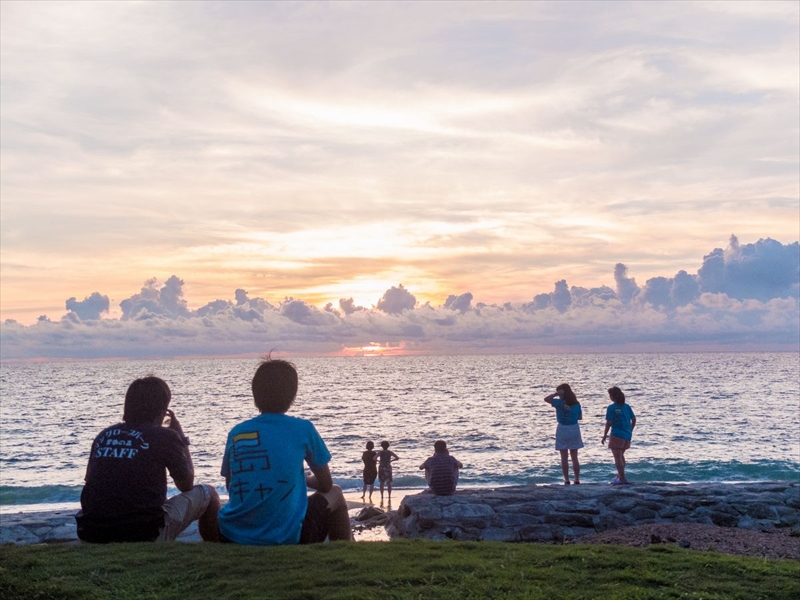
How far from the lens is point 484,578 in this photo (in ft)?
18.4

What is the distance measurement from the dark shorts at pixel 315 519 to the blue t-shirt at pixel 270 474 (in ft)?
0.30

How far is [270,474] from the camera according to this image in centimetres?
586

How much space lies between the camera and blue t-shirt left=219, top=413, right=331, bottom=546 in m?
5.88

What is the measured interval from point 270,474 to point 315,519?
2.48ft

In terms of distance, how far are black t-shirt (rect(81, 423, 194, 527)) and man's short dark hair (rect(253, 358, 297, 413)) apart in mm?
858

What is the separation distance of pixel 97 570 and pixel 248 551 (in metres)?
1.14

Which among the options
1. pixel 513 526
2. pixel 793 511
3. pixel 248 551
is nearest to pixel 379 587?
pixel 248 551

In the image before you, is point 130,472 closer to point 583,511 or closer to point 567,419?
point 583,511

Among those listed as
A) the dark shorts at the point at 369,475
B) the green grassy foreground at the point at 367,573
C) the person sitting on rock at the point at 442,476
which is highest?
the green grassy foreground at the point at 367,573

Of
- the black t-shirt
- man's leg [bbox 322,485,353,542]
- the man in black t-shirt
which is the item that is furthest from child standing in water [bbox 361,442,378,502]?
the black t-shirt

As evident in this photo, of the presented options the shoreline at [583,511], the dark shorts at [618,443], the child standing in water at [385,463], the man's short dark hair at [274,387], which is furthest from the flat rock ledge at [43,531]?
the dark shorts at [618,443]

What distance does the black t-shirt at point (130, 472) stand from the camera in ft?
20.1

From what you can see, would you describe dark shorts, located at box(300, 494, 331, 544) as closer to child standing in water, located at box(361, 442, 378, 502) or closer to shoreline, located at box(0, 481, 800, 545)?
shoreline, located at box(0, 481, 800, 545)

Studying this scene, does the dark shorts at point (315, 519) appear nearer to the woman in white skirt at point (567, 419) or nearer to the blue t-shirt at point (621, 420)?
the woman in white skirt at point (567, 419)
